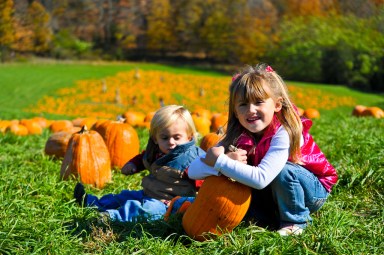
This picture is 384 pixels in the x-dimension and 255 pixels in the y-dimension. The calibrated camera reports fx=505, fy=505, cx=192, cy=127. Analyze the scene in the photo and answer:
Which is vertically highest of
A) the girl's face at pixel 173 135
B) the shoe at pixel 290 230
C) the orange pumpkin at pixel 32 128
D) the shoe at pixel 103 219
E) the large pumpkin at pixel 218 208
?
the girl's face at pixel 173 135

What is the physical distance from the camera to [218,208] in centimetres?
304

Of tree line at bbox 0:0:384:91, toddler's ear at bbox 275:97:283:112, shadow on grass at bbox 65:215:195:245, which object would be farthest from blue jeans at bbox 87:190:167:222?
tree line at bbox 0:0:384:91

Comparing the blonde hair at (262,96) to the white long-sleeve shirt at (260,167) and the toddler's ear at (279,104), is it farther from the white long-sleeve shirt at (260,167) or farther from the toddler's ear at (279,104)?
the white long-sleeve shirt at (260,167)

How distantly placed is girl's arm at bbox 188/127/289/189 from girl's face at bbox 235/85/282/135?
0.16 m

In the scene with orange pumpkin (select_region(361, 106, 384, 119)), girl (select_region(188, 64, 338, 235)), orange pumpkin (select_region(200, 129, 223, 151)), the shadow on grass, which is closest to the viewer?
girl (select_region(188, 64, 338, 235))

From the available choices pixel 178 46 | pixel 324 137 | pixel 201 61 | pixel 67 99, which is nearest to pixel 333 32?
pixel 201 61

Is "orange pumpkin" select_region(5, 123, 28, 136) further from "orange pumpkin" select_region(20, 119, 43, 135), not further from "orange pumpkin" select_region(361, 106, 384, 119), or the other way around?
"orange pumpkin" select_region(361, 106, 384, 119)

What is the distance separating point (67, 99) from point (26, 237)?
21.9 metres

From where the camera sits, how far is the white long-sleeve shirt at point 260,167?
116 inches

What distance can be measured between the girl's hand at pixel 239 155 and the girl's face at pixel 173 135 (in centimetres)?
105

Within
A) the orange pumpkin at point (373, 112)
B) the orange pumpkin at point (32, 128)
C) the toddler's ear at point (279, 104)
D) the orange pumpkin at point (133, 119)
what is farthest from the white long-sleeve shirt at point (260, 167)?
the orange pumpkin at point (373, 112)

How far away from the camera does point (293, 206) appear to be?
3.14 meters

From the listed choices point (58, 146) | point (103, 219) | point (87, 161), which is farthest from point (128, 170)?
point (58, 146)

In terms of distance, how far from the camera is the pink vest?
3.18m
